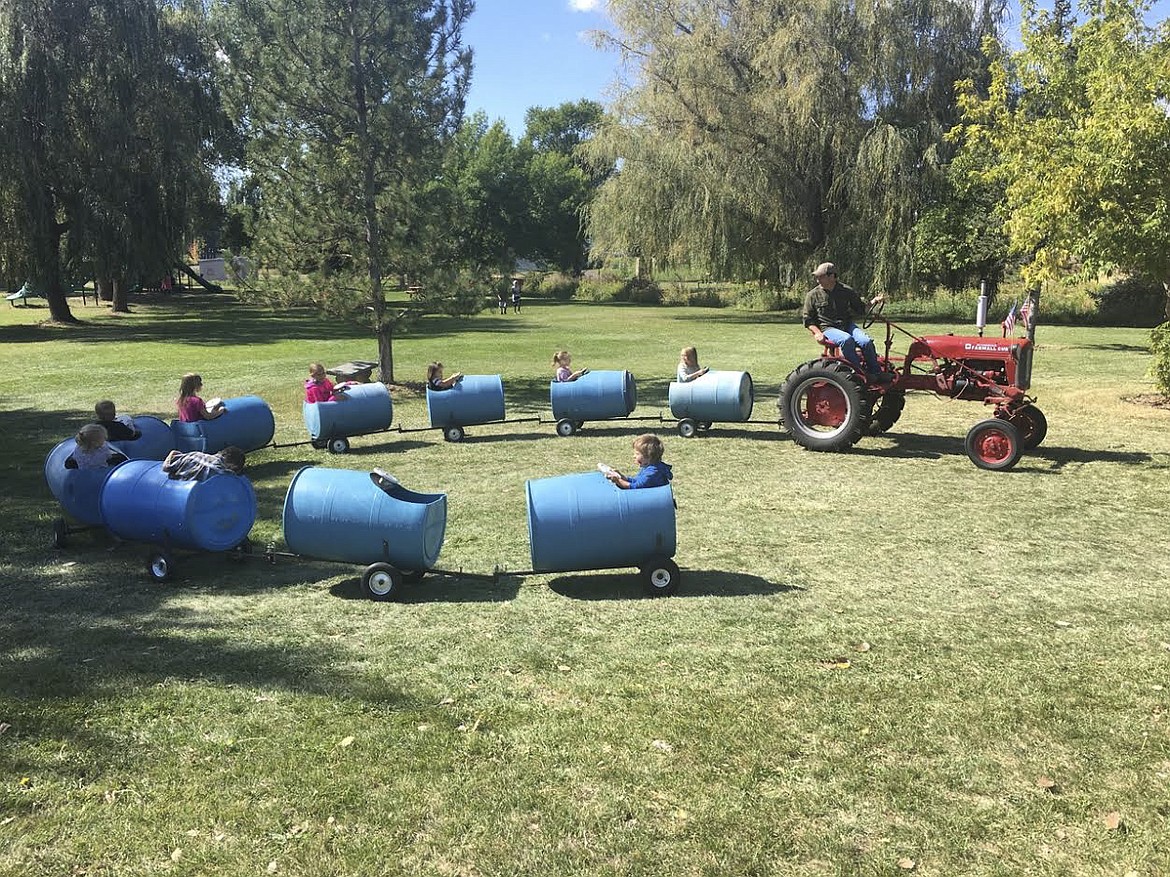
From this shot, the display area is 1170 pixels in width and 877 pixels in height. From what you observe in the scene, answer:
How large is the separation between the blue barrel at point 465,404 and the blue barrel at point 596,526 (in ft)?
22.1

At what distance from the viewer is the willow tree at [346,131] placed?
1684cm

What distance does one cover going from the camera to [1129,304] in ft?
111

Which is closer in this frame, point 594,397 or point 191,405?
point 191,405

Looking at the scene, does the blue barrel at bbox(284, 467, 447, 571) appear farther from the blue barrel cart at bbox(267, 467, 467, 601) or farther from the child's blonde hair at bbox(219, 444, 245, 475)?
the child's blonde hair at bbox(219, 444, 245, 475)

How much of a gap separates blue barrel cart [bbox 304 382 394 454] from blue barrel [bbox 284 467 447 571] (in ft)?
18.4

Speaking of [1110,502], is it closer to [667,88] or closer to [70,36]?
[667,88]

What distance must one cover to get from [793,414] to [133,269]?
90.3 ft

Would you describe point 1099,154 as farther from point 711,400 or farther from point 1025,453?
point 711,400

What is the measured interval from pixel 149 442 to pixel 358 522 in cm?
435

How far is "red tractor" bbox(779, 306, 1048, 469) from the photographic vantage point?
1107 centimetres

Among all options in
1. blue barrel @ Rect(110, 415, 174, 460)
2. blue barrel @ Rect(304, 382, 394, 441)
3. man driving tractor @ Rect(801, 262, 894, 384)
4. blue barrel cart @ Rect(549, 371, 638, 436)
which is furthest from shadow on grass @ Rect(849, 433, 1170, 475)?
blue barrel @ Rect(110, 415, 174, 460)

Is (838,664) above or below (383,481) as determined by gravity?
below

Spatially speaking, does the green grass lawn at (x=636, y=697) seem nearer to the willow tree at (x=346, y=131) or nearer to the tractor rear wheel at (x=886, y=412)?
the tractor rear wheel at (x=886, y=412)

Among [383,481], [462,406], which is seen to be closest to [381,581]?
[383,481]
